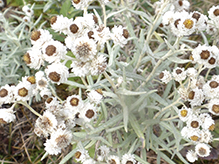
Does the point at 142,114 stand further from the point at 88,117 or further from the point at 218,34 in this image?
the point at 218,34

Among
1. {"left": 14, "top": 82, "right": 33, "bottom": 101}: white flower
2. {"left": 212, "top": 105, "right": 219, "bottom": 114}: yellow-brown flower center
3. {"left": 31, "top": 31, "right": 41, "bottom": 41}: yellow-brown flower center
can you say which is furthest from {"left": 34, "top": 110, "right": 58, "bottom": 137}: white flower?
{"left": 212, "top": 105, "right": 219, "bottom": 114}: yellow-brown flower center

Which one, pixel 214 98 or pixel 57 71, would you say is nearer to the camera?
pixel 57 71

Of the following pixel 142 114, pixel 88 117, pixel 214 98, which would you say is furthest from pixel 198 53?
pixel 88 117

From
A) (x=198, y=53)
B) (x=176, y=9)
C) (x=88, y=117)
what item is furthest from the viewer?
(x=176, y=9)

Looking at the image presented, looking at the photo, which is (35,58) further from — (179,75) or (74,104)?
(179,75)

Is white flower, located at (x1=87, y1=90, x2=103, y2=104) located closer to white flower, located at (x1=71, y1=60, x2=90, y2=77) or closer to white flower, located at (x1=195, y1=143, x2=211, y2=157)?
white flower, located at (x1=71, y1=60, x2=90, y2=77)

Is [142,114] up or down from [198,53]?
down

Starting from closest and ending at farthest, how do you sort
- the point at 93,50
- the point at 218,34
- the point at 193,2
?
the point at 93,50
the point at 218,34
the point at 193,2

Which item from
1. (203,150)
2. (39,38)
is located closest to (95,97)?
(39,38)
